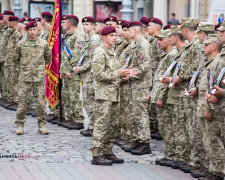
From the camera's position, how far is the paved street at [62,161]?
26.1 feet

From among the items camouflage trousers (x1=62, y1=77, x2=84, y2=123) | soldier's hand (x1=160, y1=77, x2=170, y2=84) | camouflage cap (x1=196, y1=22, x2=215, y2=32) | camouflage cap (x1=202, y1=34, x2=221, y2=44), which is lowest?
camouflage trousers (x1=62, y1=77, x2=84, y2=123)

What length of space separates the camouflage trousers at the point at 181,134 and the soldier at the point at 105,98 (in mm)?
892

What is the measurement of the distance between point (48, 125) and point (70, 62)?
147 centimetres

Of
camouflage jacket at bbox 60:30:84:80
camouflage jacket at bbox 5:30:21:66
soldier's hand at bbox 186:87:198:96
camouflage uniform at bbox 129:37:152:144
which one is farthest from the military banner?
soldier's hand at bbox 186:87:198:96

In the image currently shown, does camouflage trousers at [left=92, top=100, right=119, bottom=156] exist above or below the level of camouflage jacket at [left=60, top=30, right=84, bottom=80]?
below

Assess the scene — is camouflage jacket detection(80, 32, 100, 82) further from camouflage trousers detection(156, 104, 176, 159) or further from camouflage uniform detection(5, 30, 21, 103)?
camouflage uniform detection(5, 30, 21, 103)

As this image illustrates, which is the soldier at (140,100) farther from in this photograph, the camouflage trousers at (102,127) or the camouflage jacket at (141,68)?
the camouflage trousers at (102,127)

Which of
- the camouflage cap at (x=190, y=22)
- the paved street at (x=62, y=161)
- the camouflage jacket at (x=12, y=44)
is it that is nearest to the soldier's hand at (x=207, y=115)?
the paved street at (x=62, y=161)

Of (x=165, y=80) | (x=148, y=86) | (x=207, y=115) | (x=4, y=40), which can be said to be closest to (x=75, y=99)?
(x=148, y=86)

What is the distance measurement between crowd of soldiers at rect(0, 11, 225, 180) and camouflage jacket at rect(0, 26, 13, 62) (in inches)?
132

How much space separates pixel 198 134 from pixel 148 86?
1.98m

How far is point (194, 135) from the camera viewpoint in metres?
8.03

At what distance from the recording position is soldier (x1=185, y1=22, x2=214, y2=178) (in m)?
7.92

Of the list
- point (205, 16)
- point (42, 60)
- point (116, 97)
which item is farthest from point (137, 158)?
point (205, 16)
